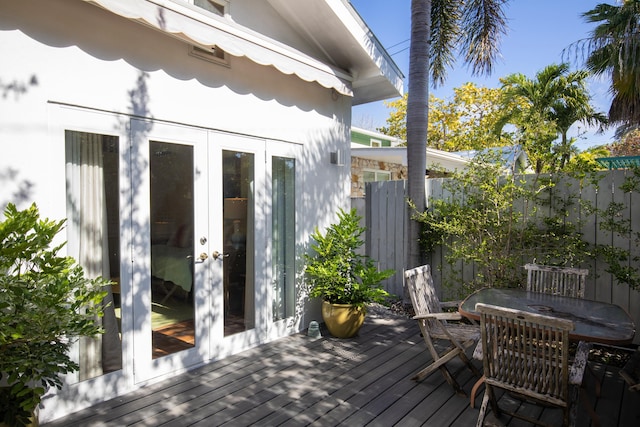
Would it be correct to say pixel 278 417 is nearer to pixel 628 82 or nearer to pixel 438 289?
pixel 438 289

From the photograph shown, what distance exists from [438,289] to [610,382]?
2940 millimetres

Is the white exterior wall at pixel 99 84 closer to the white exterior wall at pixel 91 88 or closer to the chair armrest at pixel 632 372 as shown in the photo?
the white exterior wall at pixel 91 88

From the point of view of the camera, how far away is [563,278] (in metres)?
4.52

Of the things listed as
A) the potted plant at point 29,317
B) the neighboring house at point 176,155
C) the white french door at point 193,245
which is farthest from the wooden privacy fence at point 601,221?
the potted plant at point 29,317

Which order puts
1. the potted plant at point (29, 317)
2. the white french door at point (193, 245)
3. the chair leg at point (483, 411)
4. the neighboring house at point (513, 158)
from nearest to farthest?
1. the potted plant at point (29, 317)
2. the chair leg at point (483, 411)
3. the white french door at point (193, 245)
4. the neighboring house at point (513, 158)

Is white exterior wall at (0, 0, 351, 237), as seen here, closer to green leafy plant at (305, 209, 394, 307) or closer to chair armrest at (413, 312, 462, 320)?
green leafy plant at (305, 209, 394, 307)

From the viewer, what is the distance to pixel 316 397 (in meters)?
3.79

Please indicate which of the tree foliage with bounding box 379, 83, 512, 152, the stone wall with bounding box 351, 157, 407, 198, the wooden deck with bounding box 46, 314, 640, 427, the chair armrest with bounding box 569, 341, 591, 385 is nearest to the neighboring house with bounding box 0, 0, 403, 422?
the wooden deck with bounding box 46, 314, 640, 427

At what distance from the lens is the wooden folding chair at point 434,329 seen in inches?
155

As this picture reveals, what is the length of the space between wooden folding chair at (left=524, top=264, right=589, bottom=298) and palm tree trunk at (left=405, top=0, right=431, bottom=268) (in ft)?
6.91

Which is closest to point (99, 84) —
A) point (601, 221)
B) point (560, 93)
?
point (601, 221)

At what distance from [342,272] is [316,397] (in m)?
2.03

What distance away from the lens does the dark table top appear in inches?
118

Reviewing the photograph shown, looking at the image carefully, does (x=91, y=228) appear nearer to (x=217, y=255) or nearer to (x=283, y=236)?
(x=217, y=255)
